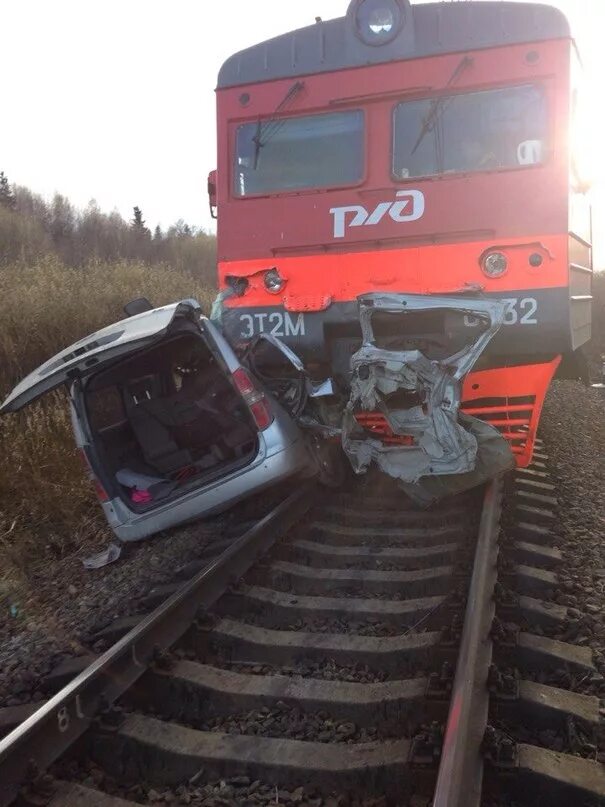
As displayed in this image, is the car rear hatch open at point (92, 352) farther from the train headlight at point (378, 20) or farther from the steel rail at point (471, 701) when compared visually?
the train headlight at point (378, 20)

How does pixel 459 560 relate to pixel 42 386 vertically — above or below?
below

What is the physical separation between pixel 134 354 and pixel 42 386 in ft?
3.25

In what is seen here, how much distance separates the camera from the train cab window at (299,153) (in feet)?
21.0

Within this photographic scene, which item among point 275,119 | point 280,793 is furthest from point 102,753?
point 275,119

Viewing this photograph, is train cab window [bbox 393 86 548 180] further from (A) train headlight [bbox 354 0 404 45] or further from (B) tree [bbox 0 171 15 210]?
(B) tree [bbox 0 171 15 210]

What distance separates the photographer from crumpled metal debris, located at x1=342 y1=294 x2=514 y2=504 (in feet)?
17.1

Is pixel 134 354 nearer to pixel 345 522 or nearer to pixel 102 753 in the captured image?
pixel 345 522

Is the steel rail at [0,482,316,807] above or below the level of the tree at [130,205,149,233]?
below

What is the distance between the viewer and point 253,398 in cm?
541

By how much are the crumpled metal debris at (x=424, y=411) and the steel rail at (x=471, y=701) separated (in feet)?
3.51

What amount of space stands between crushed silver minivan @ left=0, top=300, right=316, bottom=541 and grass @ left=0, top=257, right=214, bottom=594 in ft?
2.50

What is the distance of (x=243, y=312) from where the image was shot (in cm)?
657

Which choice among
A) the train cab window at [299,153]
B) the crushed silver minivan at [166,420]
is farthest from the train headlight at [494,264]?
the crushed silver minivan at [166,420]

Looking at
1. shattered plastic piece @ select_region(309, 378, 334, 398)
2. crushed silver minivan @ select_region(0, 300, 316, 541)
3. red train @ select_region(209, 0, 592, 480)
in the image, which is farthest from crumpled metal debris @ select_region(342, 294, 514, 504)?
crushed silver minivan @ select_region(0, 300, 316, 541)
